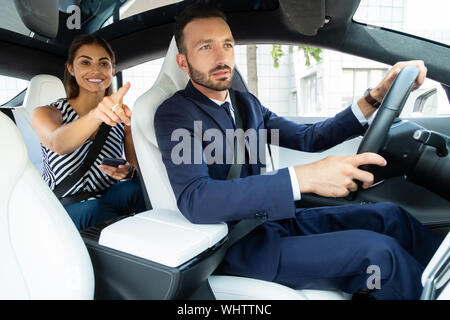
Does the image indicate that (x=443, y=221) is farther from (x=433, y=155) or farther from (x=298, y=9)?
(x=298, y=9)

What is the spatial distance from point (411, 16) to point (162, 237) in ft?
3.91

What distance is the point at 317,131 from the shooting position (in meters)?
1.37

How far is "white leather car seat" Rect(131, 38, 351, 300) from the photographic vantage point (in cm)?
88

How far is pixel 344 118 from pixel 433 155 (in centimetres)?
36

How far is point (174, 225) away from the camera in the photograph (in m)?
0.90

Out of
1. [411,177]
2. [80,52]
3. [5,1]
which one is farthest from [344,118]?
[5,1]

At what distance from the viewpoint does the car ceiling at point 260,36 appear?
4.89 ft

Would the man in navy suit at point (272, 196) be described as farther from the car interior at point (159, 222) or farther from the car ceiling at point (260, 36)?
the car ceiling at point (260, 36)

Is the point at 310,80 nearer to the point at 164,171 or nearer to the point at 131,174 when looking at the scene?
the point at 131,174

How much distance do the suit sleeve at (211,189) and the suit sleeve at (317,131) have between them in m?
0.53

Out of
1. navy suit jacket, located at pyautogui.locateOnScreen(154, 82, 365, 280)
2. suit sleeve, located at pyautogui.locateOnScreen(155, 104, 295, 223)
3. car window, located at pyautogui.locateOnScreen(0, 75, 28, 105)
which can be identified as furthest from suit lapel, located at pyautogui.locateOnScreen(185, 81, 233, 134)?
car window, located at pyautogui.locateOnScreen(0, 75, 28, 105)

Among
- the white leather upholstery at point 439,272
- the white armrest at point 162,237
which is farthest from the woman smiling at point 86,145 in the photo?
the white leather upholstery at point 439,272

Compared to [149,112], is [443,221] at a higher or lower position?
lower

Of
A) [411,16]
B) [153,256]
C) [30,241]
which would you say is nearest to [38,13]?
[30,241]
